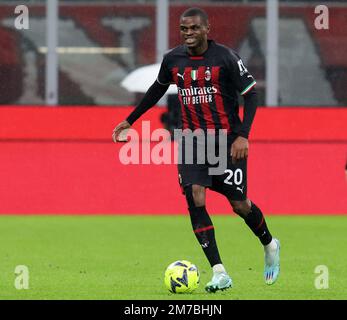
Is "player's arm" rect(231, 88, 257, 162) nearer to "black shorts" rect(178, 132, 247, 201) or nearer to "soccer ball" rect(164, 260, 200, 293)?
"black shorts" rect(178, 132, 247, 201)

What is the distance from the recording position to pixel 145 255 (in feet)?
49.4

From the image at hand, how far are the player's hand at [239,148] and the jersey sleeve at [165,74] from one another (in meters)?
0.92

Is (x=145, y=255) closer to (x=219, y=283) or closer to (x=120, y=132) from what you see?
(x=120, y=132)

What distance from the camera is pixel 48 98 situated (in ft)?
74.9

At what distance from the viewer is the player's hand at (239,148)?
11.1 m

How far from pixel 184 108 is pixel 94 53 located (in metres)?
12.0

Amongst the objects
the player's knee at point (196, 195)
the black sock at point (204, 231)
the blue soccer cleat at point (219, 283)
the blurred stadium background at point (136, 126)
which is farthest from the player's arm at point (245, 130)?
the blurred stadium background at point (136, 126)

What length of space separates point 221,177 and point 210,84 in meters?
0.81

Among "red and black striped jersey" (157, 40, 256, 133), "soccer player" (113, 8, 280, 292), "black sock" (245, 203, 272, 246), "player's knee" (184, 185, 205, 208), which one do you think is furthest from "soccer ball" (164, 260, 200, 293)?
"red and black striped jersey" (157, 40, 256, 133)

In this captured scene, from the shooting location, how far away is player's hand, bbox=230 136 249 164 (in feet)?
36.6

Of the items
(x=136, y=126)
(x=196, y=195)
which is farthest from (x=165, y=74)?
→ (x=136, y=126)

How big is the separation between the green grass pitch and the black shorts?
84 centimetres

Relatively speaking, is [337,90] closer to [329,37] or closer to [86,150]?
[329,37]

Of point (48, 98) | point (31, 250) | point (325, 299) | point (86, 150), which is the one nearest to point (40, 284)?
point (325, 299)
